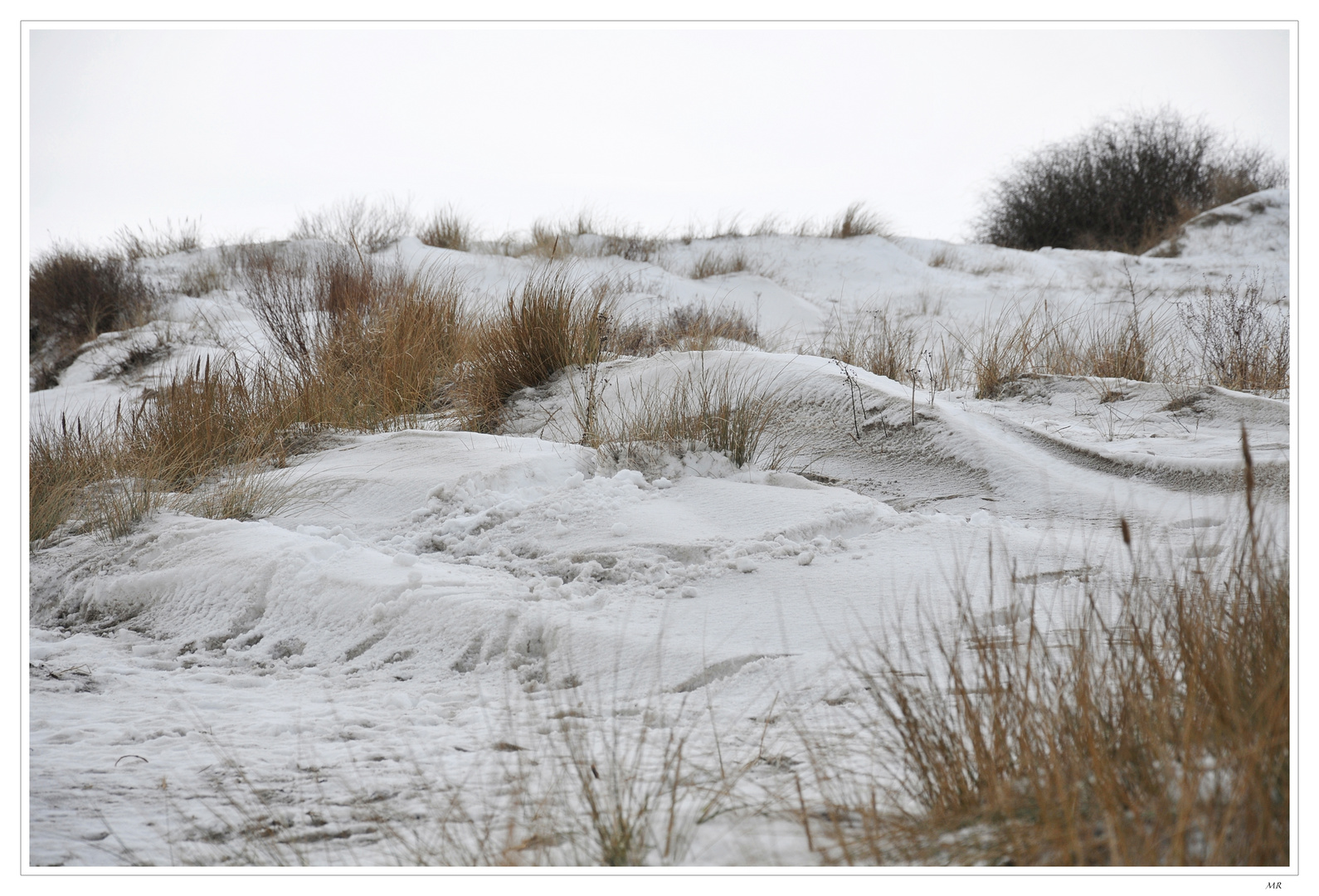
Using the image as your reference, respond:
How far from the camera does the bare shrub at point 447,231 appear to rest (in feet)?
32.4

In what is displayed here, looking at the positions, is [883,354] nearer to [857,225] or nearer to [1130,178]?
[857,225]

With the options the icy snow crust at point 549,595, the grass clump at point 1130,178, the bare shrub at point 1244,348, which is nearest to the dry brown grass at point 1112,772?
the icy snow crust at point 549,595

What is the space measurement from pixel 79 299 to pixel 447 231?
4059mm

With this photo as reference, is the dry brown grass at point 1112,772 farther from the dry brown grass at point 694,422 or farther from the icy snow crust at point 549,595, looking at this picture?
the dry brown grass at point 694,422

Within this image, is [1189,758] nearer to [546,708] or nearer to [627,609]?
[546,708]

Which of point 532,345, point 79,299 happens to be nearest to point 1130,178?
point 532,345

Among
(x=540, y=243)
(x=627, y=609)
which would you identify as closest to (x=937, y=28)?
(x=627, y=609)

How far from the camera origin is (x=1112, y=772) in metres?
0.81

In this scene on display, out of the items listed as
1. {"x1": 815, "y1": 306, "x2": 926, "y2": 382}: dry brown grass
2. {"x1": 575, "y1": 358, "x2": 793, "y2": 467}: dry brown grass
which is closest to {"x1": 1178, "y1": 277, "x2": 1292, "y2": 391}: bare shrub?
{"x1": 815, "y1": 306, "x2": 926, "y2": 382}: dry brown grass

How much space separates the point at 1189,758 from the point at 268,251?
31.7ft

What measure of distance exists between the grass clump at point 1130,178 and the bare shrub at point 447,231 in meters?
10.4

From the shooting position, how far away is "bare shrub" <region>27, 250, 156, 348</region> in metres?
7.38
